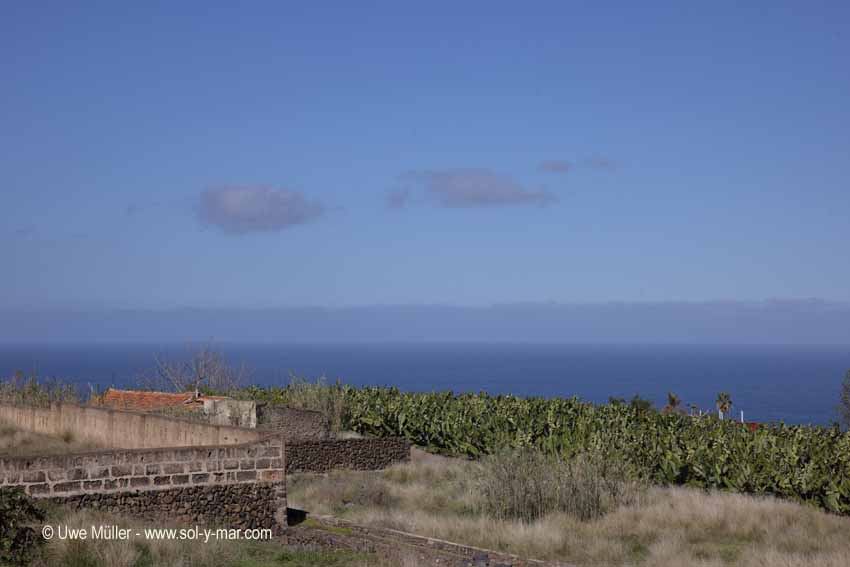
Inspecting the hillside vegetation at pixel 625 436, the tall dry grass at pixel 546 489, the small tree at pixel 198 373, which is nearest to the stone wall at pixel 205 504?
the tall dry grass at pixel 546 489

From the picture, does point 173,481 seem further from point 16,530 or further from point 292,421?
point 292,421

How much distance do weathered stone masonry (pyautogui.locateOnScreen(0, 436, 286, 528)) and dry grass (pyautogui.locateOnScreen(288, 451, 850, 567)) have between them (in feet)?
9.57

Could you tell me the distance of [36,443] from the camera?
22.8 m

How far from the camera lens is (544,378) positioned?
636 ft

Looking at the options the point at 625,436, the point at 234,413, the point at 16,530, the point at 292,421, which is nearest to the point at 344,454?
the point at 292,421

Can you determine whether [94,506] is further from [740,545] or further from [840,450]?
[840,450]

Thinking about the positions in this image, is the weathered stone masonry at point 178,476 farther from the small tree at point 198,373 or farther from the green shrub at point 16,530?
the small tree at point 198,373

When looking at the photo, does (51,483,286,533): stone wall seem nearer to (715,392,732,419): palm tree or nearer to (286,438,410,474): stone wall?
(286,438,410,474): stone wall

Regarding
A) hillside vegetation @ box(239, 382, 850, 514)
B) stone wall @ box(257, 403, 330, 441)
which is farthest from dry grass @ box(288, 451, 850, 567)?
stone wall @ box(257, 403, 330, 441)

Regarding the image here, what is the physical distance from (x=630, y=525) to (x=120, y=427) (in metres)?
11.5

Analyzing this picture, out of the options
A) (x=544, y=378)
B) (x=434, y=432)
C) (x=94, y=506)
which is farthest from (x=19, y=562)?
(x=544, y=378)

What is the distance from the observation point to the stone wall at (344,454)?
25.5 metres

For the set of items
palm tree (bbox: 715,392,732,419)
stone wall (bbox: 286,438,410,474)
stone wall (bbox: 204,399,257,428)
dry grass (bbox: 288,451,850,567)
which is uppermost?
stone wall (bbox: 204,399,257,428)

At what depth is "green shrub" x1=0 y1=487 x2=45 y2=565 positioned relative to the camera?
37.5 ft
